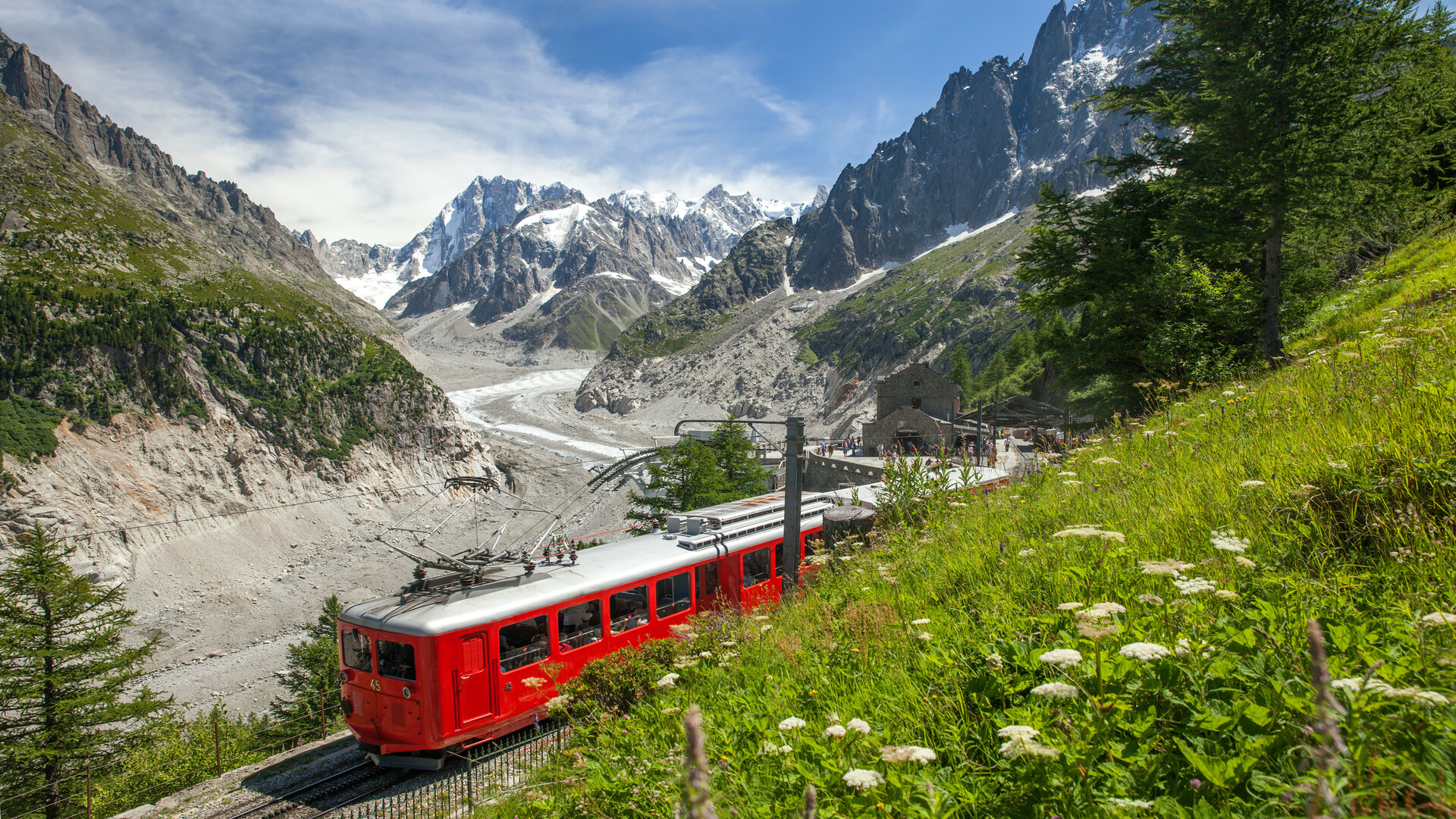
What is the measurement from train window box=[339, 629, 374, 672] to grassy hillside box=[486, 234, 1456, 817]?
222 inches

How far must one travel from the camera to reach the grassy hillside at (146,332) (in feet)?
161

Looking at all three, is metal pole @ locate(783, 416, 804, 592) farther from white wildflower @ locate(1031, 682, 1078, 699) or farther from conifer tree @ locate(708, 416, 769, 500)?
conifer tree @ locate(708, 416, 769, 500)

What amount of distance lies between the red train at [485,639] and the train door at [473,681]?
0.05 feet

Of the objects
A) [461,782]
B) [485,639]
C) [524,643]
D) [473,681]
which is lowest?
[461,782]

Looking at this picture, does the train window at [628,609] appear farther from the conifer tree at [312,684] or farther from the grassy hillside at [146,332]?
the grassy hillside at [146,332]

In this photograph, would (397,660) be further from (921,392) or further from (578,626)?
(921,392)

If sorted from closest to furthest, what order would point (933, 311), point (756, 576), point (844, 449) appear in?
point (756, 576) → point (844, 449) → point (933, 311)

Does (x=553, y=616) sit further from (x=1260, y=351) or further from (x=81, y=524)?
(x=81, y=524)

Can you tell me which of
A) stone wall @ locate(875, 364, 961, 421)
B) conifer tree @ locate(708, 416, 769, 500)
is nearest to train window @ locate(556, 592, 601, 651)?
conifer tree @ locate(708, 416, 769, 500)

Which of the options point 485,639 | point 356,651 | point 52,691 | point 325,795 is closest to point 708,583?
point 485,639

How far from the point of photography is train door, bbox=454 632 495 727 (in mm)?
9781

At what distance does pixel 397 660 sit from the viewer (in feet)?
32.5

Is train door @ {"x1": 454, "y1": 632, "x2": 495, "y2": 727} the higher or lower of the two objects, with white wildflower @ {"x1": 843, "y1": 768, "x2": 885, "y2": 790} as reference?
lower

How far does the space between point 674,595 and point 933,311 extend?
127 metres
